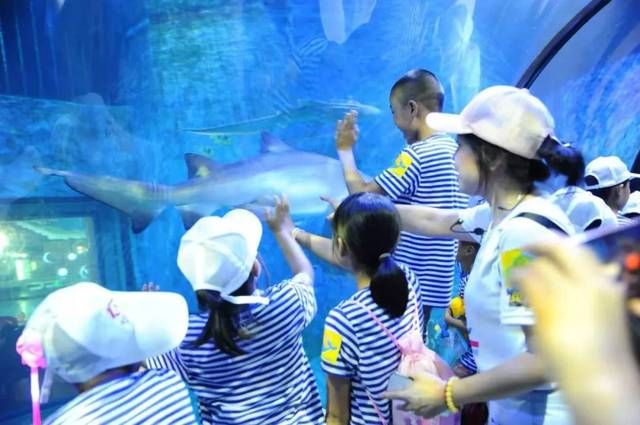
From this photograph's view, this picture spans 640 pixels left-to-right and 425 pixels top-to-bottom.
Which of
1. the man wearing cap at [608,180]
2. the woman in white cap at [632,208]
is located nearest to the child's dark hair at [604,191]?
the man wearing cap at [608,180]

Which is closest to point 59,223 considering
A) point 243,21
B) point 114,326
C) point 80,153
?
point 80,153

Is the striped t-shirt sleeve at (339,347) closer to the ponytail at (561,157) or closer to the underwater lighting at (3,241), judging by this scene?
the ponytail at (561,157)

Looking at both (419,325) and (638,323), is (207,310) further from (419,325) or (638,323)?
(638,323)

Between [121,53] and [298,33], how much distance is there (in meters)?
1.32

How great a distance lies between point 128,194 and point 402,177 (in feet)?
6.27

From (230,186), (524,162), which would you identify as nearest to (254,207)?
(230,186)

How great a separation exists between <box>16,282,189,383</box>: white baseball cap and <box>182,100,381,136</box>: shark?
2.93 m

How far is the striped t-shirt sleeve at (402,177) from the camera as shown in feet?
9.43

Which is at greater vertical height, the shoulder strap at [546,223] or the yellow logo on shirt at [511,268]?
the shoulder strap at [546,223]

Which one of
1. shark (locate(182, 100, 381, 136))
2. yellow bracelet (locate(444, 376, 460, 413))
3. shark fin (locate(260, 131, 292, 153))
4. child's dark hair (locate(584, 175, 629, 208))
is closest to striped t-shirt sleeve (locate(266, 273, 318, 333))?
yellow bracelet (locate(444, 376, 460, 413))

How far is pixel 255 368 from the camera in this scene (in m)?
1.99

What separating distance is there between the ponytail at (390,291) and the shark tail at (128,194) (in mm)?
2350

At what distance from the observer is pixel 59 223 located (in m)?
3.74

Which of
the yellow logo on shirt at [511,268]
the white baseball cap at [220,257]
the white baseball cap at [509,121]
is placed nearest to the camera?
the yellow logo on shirt at [511,268]
